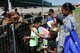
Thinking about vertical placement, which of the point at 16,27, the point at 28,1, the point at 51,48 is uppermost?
the point at 16,27

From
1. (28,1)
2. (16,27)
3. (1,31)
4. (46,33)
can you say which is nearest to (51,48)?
(46,33)

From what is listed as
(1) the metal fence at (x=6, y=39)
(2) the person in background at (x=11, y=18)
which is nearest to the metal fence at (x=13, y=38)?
(1) the metal fence at (x=6, y=39)

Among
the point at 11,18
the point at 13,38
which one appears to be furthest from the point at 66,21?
the point at 13,38

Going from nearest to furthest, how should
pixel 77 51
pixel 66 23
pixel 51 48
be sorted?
pixel 77 51
pixel 66 23
pixel 51 48

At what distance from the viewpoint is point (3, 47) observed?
7.54 meters

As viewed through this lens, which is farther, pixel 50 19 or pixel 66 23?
pixel 50 19

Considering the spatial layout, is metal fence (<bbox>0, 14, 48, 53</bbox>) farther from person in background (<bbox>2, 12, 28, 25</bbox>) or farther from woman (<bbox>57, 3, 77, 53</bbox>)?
woman (<bbox>57, 3, 77, 53</bbox>)

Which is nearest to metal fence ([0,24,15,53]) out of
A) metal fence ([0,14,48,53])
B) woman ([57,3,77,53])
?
metal fence ([0,14,48,53])

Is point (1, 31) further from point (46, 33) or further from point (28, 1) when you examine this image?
point (28, 1)

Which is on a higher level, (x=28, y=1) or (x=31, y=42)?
(x=31, y=42)

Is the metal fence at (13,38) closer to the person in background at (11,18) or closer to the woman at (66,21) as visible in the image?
the person in background at (11,18)

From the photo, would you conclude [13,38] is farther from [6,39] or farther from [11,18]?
[11,18]

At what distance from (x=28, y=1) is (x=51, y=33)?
573 inches

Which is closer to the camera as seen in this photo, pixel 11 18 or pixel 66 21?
pixel 66 21
